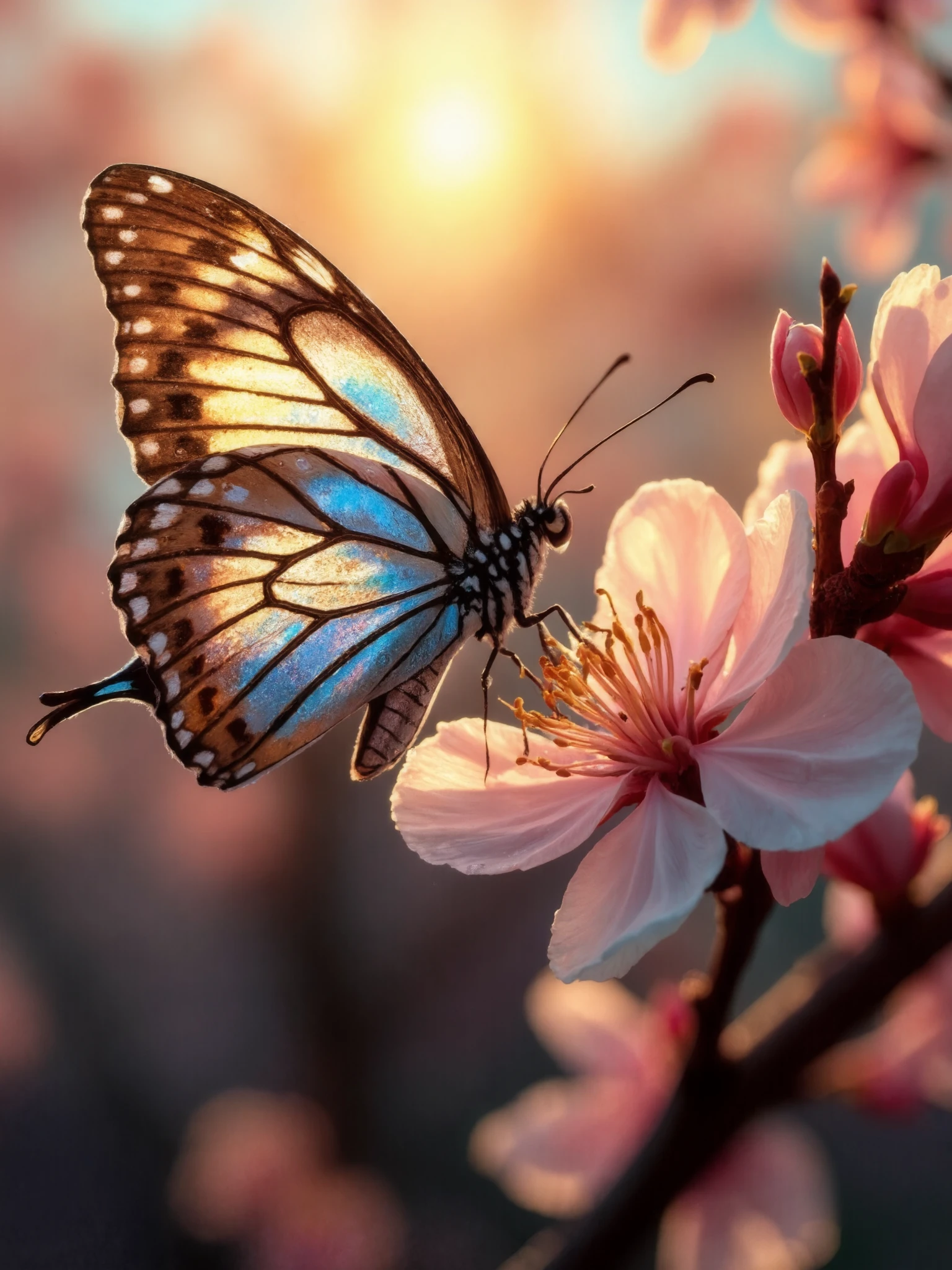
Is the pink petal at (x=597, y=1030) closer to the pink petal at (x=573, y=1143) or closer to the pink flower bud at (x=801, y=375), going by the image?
the pink petal at (x=573, y=1143)

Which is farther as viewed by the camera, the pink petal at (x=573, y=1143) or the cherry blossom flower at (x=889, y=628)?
the pink petal at (x=573, y=1143)

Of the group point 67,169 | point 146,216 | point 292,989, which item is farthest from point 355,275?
point 146,216

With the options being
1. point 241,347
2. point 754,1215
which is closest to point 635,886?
point 241,347

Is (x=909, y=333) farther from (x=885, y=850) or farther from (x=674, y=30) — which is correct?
(x=674, y=30)

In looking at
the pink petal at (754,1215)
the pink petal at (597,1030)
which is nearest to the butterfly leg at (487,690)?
the pink petal at (597,1030)

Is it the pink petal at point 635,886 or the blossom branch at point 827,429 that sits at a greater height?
the blossom branch at point 827,429

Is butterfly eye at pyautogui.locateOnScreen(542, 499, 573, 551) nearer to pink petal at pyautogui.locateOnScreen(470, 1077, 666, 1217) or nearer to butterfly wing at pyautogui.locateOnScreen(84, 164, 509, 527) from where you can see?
butterfly wing at pyautogui.locateOnScreen(84, 164, 509, 527)

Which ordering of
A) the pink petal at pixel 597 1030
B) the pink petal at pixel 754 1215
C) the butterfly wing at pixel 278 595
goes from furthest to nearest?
the pink petal at pixel 597 1030
the pink petal at pixel 754 1215
the butterfly wing at pixel 278 595
